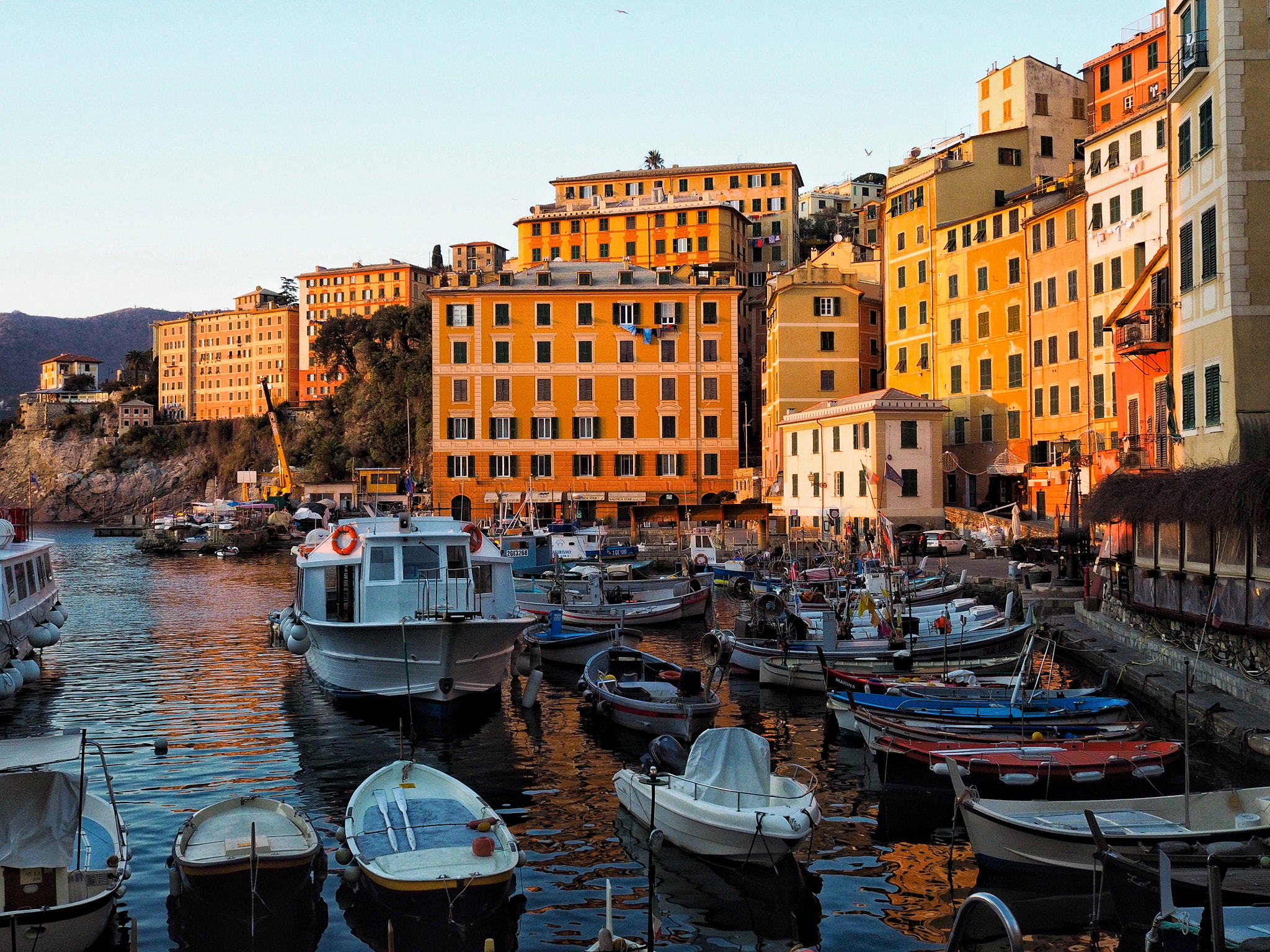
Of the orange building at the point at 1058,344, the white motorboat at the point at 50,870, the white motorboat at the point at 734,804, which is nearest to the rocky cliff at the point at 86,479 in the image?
the orange building at the point at 1058,344

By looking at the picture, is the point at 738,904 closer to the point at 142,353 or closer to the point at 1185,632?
the point at 1185,632

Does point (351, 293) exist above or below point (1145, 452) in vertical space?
above

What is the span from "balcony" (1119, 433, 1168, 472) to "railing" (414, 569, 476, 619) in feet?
60.8

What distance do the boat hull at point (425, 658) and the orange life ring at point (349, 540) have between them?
5.11ft

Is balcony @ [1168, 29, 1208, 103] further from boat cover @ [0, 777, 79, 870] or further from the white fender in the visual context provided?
the white fender

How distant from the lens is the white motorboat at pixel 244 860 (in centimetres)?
1297

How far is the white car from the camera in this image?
5284cm

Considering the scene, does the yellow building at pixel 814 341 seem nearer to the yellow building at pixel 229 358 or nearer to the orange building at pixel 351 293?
the orange building at pixel 351 293

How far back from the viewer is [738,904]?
14.0m

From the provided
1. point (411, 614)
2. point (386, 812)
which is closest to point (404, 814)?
point (386, 812)

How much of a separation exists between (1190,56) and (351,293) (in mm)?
140251

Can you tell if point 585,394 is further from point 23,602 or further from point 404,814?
point 404,814

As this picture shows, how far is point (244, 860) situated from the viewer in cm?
1304

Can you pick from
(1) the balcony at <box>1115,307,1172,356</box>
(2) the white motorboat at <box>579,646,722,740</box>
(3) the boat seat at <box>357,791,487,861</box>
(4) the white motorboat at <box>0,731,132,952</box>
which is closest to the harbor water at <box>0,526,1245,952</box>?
(2) the white motorboat at <box>579,646,722,740</box>
